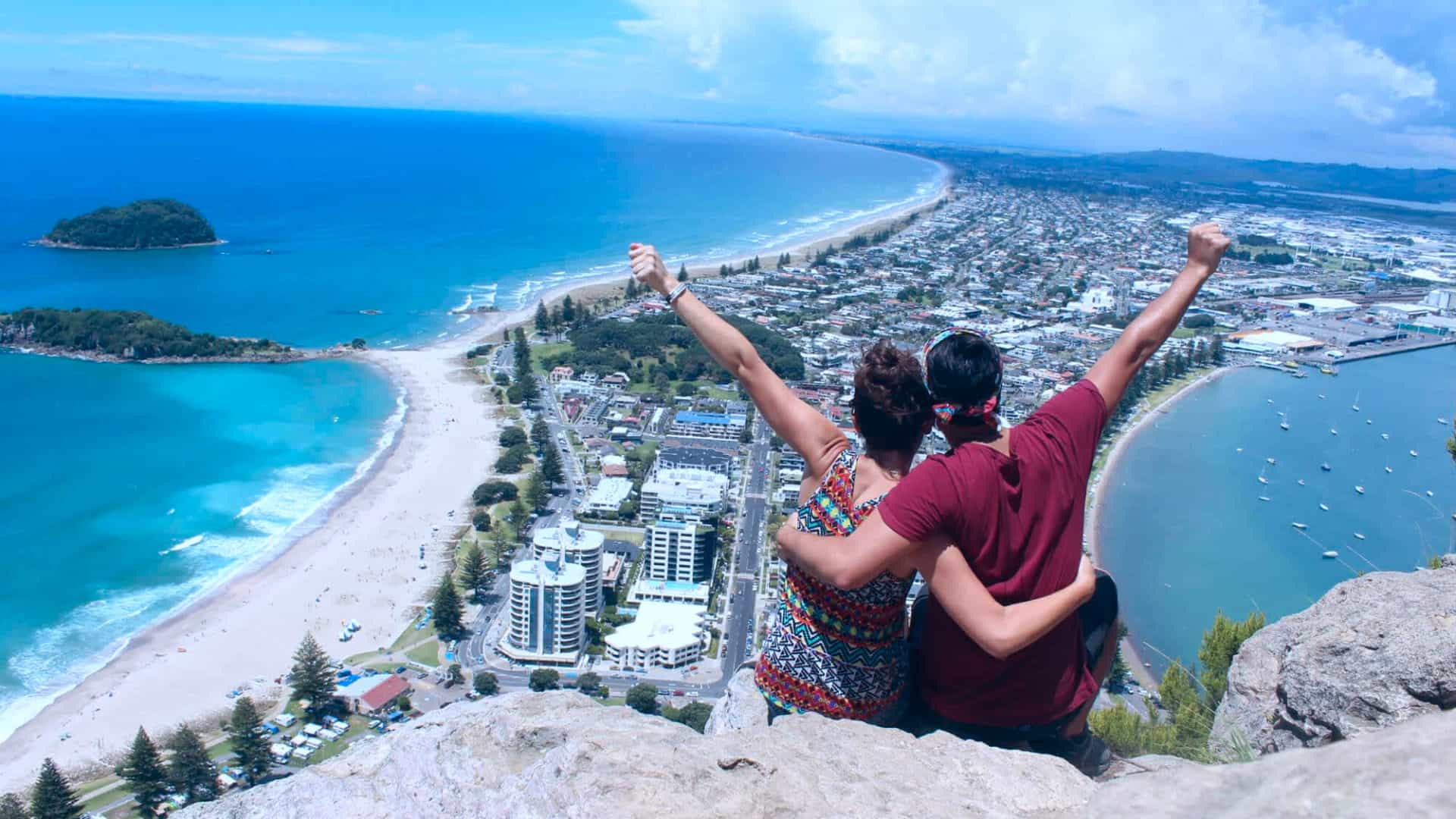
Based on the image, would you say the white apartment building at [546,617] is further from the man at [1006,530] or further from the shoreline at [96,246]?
the shoreline at [96,246]

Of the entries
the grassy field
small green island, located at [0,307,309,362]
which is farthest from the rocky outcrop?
small green island, located at [0,307,309,362]

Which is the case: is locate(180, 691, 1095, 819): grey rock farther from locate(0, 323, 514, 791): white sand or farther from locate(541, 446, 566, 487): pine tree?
locate(541, 446, 566, 487): pine tree

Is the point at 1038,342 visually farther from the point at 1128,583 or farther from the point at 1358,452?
the point at 1128,583

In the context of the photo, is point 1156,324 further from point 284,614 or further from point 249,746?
point 284,614

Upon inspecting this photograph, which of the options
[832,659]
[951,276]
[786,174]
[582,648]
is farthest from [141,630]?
[786,174]

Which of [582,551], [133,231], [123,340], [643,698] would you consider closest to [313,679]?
[643,698]

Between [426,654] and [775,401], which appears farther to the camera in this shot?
[426,654]

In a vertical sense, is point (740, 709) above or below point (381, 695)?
above
